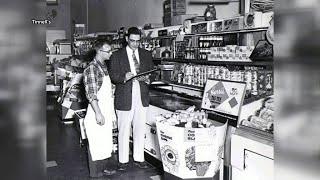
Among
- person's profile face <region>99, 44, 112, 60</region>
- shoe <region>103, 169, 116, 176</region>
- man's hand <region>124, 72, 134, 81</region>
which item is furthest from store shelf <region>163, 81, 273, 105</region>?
shoe <region>103, 169, 116, 176</region>

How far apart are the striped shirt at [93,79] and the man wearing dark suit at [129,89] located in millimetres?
399

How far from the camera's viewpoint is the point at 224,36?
4.53 metres

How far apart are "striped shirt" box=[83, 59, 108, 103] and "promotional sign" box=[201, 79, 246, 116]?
43.0 inches

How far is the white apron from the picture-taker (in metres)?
3.86

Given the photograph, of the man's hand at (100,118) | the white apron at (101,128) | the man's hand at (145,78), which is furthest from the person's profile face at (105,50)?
the man's hand at (100,118)

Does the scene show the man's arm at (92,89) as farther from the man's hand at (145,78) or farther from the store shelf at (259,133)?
the store shelf at (259,133)

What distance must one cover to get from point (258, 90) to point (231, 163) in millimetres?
868

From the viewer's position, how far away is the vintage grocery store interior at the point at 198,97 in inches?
110

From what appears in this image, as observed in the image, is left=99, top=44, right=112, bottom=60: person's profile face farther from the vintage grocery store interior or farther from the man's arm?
the vintage grocery store interior

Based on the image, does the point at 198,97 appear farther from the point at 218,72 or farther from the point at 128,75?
the point at 128,75

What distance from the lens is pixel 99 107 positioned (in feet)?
12.7

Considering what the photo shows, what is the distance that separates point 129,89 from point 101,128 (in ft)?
1.90

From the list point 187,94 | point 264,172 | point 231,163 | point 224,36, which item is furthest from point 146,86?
point 264,172

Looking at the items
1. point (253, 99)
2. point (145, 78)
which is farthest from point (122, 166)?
point (253, 99)
